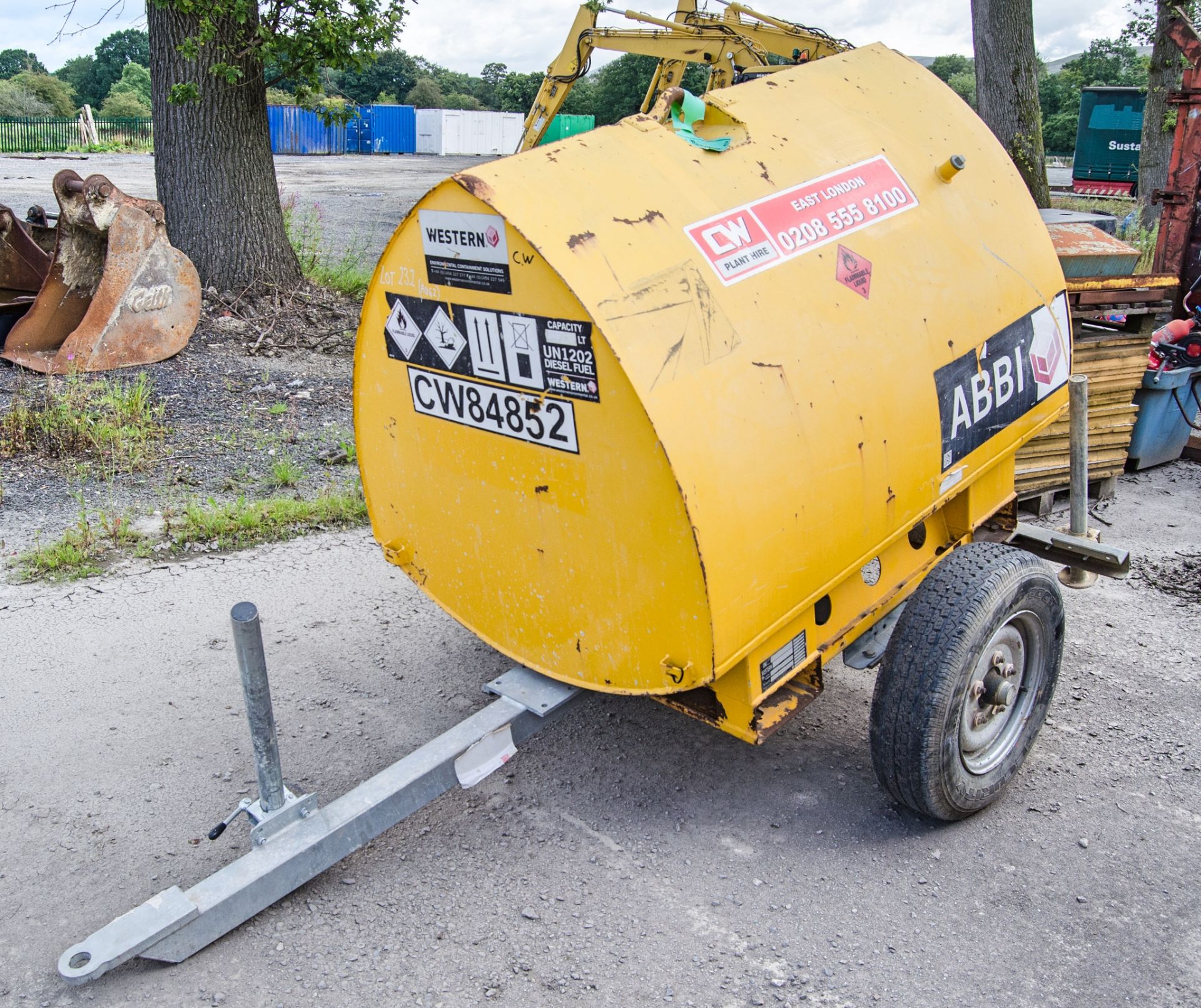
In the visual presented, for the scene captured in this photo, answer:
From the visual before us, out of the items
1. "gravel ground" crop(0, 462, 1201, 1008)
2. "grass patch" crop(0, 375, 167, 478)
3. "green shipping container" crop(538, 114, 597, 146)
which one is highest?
"green shipping container" crop(538, 114, 597, 146)

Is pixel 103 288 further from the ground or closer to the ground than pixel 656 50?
closer to the ground

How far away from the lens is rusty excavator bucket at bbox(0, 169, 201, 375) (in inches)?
284

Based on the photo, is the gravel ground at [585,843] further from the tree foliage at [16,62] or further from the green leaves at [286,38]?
the tree foliage at [16,62]

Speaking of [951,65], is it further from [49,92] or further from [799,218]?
[799,218]

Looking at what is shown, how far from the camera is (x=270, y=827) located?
270cm

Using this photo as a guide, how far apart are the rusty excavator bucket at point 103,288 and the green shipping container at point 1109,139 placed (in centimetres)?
2372

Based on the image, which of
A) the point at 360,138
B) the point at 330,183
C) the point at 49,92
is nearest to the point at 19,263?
the point at 330,183

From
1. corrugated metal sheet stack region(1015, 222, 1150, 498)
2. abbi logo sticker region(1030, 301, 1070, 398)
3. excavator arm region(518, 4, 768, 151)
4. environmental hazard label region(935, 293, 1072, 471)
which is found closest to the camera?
environmental hazard label region(935, 293, 1072, 471)

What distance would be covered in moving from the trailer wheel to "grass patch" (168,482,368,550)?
2.95 m

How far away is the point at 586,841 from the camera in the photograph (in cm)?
320

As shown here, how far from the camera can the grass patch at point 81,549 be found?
15.7 ft

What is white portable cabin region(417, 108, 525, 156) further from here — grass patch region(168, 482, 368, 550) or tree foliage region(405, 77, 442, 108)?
grass patch region(168, 482, 368, 550)

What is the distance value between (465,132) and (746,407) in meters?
48.3

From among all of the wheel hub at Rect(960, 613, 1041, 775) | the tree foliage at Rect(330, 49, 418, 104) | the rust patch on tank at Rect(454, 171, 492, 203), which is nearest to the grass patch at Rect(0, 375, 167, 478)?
the rust patch on tank at Rect(454, 171, 492, 203)
